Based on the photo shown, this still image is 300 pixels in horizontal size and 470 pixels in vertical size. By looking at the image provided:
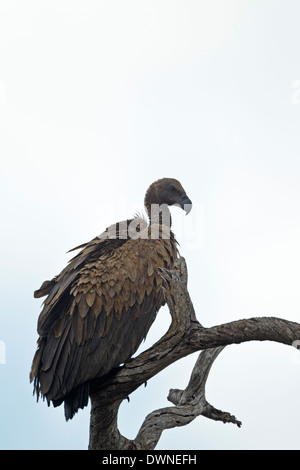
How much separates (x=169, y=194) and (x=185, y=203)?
0.32m

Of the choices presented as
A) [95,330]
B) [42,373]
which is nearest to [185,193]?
[95,330]

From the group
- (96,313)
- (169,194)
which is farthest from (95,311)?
(169,194)

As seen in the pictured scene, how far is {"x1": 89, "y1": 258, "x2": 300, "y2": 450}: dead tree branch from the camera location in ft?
21.4

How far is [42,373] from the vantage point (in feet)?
24.0

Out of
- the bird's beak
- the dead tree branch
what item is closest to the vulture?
the dead tree branch

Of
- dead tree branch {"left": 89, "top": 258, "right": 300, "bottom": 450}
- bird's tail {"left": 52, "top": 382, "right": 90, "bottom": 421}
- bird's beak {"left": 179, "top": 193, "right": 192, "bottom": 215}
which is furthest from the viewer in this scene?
bird's beak {"left": 179, "top": 193, "right": 192, "bottom": 215}

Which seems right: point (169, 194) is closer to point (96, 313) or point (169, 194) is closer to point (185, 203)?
point (185, 203)

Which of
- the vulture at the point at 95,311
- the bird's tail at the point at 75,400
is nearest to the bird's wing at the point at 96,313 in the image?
the vulture at the point at 95,311

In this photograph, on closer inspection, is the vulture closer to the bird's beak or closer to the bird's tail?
the bird's tail

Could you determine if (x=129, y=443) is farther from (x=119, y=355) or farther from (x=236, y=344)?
(x=236, y=344)

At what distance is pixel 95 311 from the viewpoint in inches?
295

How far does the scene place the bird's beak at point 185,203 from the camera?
9.63 m

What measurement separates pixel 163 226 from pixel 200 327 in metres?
2.23

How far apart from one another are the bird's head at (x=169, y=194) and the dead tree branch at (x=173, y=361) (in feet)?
9.17
